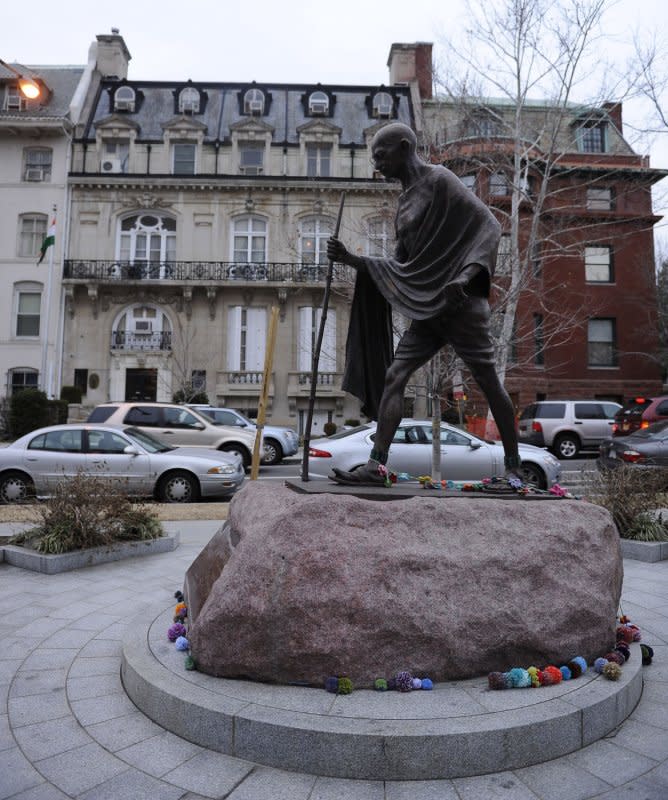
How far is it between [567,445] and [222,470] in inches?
510

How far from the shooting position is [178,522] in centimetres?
898

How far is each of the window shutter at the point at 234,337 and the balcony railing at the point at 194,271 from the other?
164 cm

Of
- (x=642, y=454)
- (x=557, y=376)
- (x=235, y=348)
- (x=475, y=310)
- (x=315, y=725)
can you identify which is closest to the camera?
(x=315, y=725)

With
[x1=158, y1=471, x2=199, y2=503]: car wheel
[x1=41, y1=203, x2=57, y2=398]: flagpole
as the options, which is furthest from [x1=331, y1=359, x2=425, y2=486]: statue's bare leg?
[x1=41, y1=203, x2=57, y2=398]: flagpole

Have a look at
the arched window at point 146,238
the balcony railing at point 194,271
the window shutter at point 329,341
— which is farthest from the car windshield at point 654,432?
the arched window at point 146,238

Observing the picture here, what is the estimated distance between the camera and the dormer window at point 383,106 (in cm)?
3212

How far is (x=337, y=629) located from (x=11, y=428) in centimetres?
2193

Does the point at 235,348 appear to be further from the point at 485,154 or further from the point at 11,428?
the point at 485,154

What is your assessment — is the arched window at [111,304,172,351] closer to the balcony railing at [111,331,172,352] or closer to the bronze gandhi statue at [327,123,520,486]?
the balcony railing at [111,331,172,352]

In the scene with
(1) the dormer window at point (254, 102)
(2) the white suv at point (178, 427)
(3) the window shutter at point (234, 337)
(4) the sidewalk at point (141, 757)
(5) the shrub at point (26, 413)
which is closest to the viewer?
(4) the sidewalk at point (141, 757)

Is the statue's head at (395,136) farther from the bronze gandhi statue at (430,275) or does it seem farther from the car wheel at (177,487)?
the car wheel at (177,487)

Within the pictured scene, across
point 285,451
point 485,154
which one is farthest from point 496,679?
point 485,154

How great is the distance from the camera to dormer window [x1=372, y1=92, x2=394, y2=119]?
3212 cm

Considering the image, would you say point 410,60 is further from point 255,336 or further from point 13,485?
point 13,485
